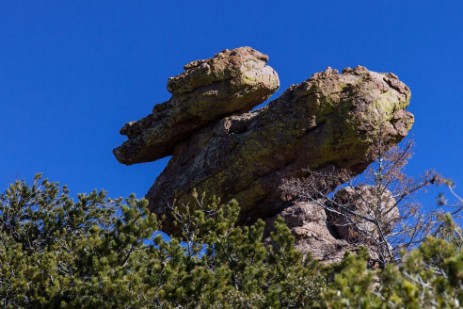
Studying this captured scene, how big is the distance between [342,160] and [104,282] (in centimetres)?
1278

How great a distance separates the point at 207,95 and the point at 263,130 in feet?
13.0

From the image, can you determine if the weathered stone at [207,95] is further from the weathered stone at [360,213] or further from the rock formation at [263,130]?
the weathered stone at [360,213]

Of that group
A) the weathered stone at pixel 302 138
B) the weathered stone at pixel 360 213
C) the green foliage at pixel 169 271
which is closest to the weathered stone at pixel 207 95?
the weathered stone at pixel 302 138

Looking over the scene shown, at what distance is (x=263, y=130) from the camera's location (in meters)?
24.1

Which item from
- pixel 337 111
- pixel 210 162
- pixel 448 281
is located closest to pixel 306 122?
pixel 337 111

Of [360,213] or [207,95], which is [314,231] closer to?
[360,213]

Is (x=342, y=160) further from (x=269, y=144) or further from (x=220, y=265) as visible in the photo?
(x=220, y=265)

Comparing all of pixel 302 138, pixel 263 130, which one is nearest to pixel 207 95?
pixel 263 130

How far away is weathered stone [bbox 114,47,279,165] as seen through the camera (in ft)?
87.6

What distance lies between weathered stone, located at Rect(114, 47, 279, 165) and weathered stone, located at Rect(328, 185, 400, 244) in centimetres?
709

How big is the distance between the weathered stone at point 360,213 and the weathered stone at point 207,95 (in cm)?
709

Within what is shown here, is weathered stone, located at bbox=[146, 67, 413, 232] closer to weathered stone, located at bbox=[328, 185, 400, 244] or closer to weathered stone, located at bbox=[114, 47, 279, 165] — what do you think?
weathered stone, located at bbox=[328, 185, 400, 244]

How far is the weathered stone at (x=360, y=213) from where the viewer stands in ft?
68.7

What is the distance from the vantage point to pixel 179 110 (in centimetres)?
2738
